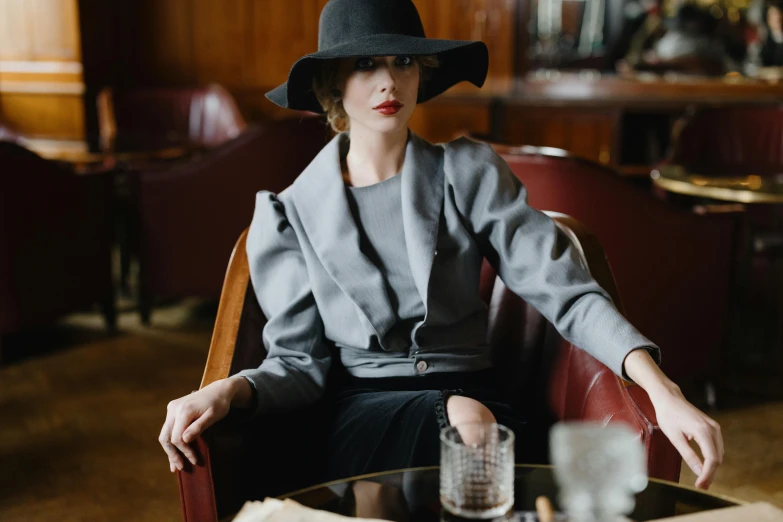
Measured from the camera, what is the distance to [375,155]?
160 centimetres

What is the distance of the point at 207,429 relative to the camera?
4.08 ft

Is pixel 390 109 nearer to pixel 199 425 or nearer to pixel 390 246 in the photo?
pixel 390 246

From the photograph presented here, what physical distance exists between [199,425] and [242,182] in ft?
8.14

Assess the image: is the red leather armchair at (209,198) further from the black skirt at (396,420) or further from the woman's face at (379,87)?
the black skirt at (396,420)

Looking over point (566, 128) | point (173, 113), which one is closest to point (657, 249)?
point (566, 128)

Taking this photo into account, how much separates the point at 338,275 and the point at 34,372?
2247 millimetres

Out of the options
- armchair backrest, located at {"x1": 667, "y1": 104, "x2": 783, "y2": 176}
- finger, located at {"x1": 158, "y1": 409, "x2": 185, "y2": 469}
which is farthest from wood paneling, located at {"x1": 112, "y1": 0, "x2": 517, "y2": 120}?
finger, located at {"x1": 158, "y1": 409, "x2": 185, "y2": 469}

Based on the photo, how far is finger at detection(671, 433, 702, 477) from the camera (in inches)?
45.9

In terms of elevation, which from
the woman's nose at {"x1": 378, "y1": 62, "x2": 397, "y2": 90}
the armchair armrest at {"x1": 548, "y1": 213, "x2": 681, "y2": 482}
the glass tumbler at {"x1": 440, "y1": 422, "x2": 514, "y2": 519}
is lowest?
the armchair armrest at {"x1": 548, "y1": 213, "x2": 681, "y2": 482}

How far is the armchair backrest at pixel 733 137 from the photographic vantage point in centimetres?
398

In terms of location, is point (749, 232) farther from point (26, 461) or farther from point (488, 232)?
point (26, 461)

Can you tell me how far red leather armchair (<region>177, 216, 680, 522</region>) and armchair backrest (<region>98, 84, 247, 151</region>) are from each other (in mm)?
3563

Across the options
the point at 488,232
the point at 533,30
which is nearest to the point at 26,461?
the point at 488,232

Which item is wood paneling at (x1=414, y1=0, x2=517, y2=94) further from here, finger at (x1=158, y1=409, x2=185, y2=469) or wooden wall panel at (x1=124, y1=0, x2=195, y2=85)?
finger at (x1=158, y1=409, x2=185, y2=469)
